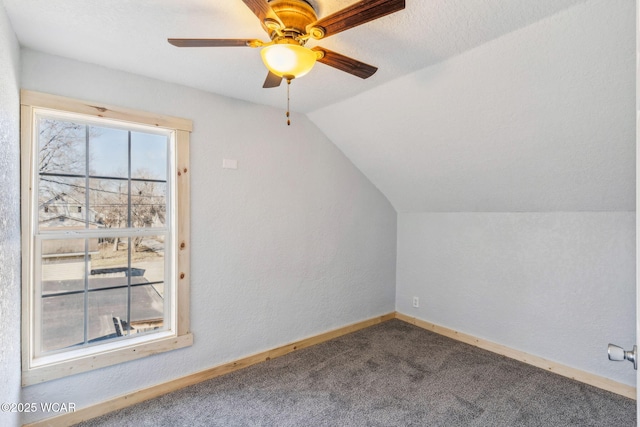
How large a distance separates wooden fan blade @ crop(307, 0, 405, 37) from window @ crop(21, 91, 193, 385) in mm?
1541

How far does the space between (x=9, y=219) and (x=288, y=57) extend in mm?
1605

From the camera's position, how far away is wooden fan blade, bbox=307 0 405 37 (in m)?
1.18

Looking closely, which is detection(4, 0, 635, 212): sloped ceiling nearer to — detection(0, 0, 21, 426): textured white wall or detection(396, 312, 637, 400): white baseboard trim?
detection(0, 0, 21, 426): textured white wall

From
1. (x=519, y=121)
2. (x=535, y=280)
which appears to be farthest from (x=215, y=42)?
(x=535, y=280)

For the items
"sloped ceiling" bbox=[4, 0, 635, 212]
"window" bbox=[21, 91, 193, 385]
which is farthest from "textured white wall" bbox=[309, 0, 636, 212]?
"window" bbox=[21, 91, 193, 385]

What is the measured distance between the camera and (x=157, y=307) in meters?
2.53

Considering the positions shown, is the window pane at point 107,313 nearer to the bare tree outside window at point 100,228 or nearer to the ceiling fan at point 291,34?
the bare tree outside window at point 100,228

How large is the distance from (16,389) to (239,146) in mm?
2073

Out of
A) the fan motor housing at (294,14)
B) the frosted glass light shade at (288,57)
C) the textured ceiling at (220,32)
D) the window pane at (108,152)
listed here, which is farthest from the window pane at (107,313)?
the fan motor housing at (294,14)

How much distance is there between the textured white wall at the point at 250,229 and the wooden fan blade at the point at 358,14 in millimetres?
1534

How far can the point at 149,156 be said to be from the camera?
2.45m

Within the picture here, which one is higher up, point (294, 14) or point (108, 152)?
point (294, 14)

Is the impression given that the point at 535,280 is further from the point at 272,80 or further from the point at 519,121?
the point at 272,80

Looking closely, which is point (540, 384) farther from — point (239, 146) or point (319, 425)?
point (239, 146)
